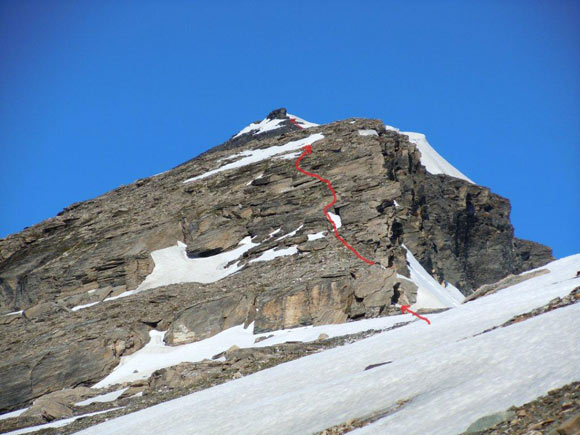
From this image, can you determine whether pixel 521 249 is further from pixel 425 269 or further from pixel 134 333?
pixel 134 333

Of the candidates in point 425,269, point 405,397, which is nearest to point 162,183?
point 425,269

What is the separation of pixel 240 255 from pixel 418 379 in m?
31.4

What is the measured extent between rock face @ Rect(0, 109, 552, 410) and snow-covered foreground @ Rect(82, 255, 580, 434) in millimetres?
11595

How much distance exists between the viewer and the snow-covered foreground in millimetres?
15820

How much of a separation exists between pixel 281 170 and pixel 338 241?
12.1 meters

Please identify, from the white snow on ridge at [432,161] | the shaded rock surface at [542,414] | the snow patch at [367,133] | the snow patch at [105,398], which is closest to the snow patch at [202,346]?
the snow patch at [105,398]

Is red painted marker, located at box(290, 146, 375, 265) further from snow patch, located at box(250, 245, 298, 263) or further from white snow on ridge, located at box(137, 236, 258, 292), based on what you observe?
white snow on ridge, located at box(137, 236, 258, 292)

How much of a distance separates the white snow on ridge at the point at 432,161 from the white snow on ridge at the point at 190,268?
3103 centimetres

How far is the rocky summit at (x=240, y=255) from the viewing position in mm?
40156

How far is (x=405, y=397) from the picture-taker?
18.3 meters

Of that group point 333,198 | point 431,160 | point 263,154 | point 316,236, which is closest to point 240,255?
point 316,236

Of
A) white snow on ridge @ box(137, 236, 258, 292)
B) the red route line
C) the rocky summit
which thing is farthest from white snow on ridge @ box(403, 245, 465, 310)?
white snow on ridge @ box(137, 236, 258, 292)

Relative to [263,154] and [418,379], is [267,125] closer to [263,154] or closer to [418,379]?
[263,154]

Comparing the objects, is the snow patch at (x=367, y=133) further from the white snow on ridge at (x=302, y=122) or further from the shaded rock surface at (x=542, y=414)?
the shaded rock surface at (x=542, y=414)
